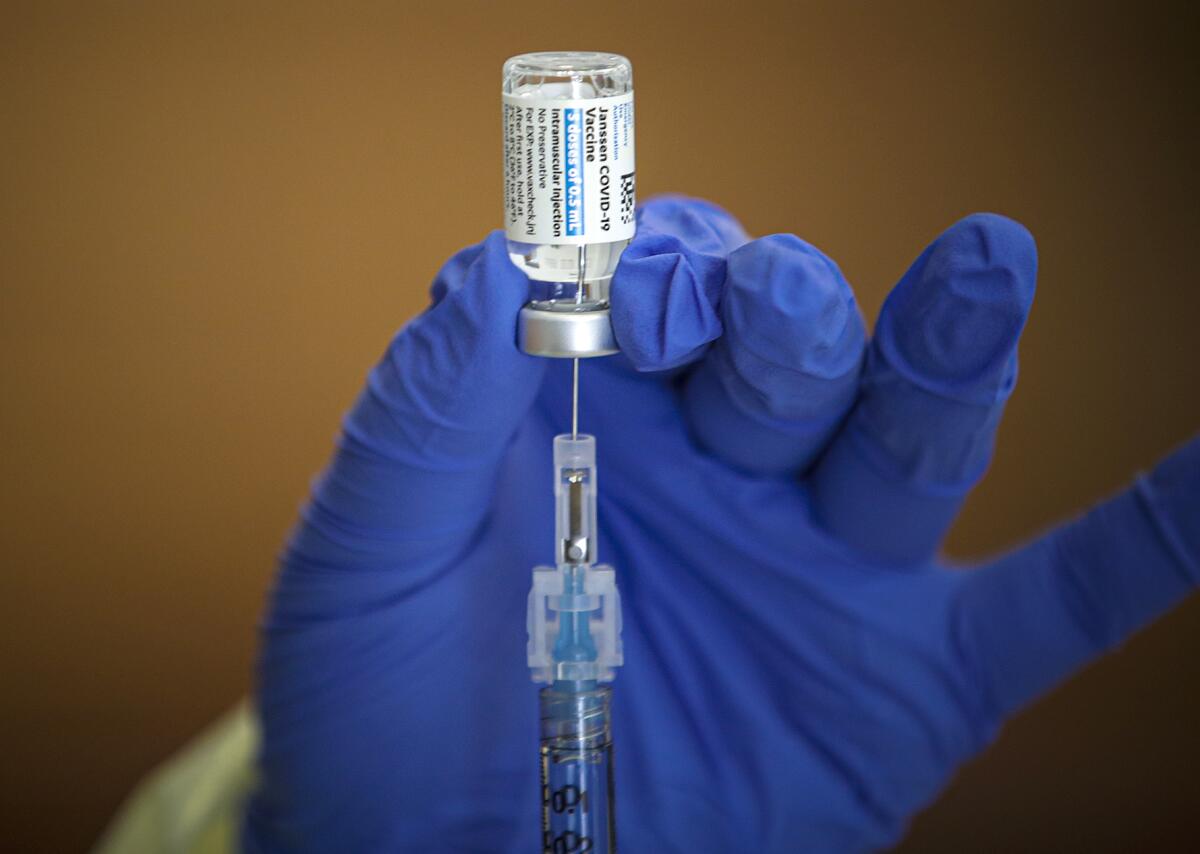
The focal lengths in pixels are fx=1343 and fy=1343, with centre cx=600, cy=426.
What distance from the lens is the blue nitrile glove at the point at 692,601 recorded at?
1.13 m

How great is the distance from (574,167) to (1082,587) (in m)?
0.69

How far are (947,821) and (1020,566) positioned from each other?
2.69ft

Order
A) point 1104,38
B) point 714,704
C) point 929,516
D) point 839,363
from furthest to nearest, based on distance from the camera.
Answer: point 1104,38
point 714,704
point 929,516
point 839,363

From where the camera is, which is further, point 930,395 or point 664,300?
point 930,395

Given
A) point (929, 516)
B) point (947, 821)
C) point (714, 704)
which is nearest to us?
point (929, 516)

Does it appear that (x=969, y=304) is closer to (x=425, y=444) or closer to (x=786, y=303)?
(x=786, y=303)

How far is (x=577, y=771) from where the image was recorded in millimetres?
968

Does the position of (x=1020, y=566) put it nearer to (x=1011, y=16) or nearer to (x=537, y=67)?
(x=537, y=67)

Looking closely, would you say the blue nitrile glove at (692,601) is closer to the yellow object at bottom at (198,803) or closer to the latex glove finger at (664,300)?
the latex glove finger at (664,300)

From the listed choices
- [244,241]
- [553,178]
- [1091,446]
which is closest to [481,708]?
[553,178]

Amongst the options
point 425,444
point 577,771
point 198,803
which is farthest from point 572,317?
point 198,803

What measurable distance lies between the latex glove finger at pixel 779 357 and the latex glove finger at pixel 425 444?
0.16 meters

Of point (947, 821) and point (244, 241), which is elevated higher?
point (244, 241)

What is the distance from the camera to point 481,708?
1.28 m
